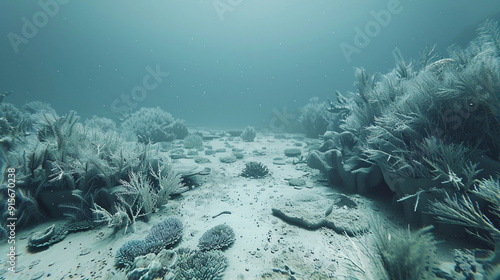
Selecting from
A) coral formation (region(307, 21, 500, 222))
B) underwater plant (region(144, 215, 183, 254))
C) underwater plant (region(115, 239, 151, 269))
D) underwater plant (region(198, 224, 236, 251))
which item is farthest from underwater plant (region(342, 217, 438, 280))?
underwater plant (region(115, 239, 151, 269))

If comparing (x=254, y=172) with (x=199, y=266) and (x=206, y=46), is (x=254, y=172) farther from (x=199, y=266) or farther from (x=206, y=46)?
(x=206, y=46)

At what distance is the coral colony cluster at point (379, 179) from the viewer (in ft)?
6.41

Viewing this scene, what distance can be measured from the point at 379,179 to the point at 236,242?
3612 millimetres

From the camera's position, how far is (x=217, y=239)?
115 inches

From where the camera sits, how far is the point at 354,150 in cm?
526

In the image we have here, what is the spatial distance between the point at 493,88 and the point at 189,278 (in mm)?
5216

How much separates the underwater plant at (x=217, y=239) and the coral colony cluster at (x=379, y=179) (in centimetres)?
2

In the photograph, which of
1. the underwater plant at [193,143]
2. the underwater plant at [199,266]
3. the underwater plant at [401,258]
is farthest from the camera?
the underwater plant at [193,143]

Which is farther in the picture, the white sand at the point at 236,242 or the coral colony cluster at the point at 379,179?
the white sand at the point at 236,242

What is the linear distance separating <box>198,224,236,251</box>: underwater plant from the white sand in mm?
112

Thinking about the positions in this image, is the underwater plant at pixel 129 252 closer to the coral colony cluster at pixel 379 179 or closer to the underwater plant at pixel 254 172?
the coral colony cluster at pixel 379 179

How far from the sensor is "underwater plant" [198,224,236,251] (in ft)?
9.28

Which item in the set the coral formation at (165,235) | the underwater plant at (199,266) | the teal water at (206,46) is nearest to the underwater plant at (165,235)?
the coral formation at (165,235)

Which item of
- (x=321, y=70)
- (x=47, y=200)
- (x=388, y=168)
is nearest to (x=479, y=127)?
(x=388, y=168)
